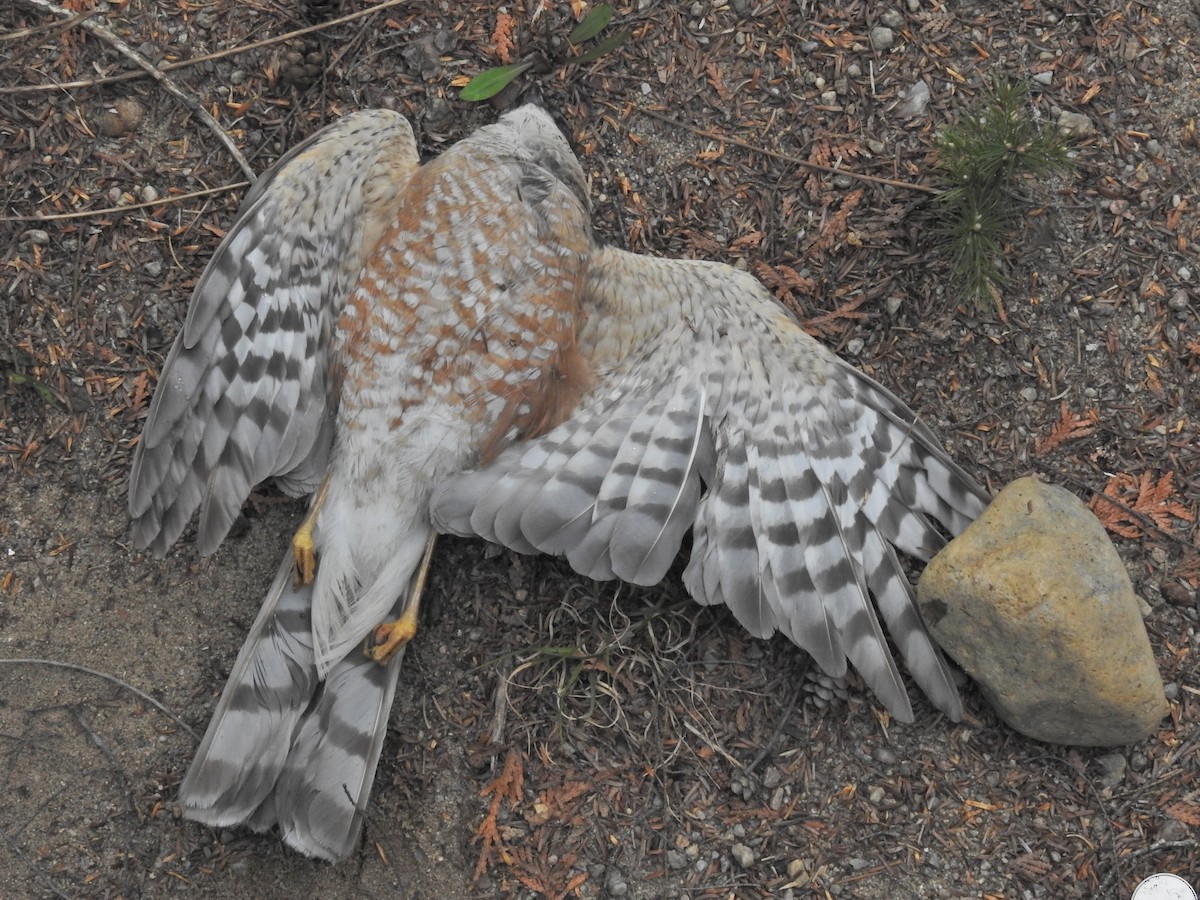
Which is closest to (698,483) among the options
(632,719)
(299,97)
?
(632,719)

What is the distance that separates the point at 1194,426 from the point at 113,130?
4.02m

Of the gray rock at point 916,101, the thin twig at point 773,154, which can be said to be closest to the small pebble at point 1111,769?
the thin twig at point 773,154

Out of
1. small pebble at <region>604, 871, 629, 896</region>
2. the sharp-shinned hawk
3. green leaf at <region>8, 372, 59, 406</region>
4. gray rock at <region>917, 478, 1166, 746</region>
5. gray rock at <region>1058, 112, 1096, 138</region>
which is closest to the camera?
gray rock at <region>917, 478, 1166, 746</region>

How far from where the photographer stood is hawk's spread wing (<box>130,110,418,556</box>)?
3.73 meters

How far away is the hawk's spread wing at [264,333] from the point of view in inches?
147

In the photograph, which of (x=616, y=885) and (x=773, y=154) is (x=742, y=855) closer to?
(x=616, y=885)

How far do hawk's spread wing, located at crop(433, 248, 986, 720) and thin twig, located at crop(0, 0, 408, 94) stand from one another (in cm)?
132

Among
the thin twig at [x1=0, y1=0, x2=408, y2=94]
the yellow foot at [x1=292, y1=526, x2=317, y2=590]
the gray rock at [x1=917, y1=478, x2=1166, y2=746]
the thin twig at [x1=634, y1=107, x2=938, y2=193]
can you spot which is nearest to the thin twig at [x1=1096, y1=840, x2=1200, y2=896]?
the gray rock at [x1=917, y1=478, x2=1166, y2=746]

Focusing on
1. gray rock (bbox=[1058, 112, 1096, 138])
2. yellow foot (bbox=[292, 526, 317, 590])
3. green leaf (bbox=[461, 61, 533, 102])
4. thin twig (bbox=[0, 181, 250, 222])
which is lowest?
yellow foot (bbox=[292, 526, 317, 590])

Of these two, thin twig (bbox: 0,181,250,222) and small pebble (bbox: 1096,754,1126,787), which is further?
thin twig (bbox: 0,181,250,222)

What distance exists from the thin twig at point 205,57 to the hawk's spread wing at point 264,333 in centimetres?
52

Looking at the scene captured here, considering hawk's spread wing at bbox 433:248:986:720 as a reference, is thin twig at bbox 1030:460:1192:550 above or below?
below

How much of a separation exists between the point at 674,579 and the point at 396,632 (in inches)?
38.2

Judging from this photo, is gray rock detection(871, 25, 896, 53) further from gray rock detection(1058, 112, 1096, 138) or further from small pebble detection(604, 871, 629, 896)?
small pebble detection(604, 871, 629, 896)
